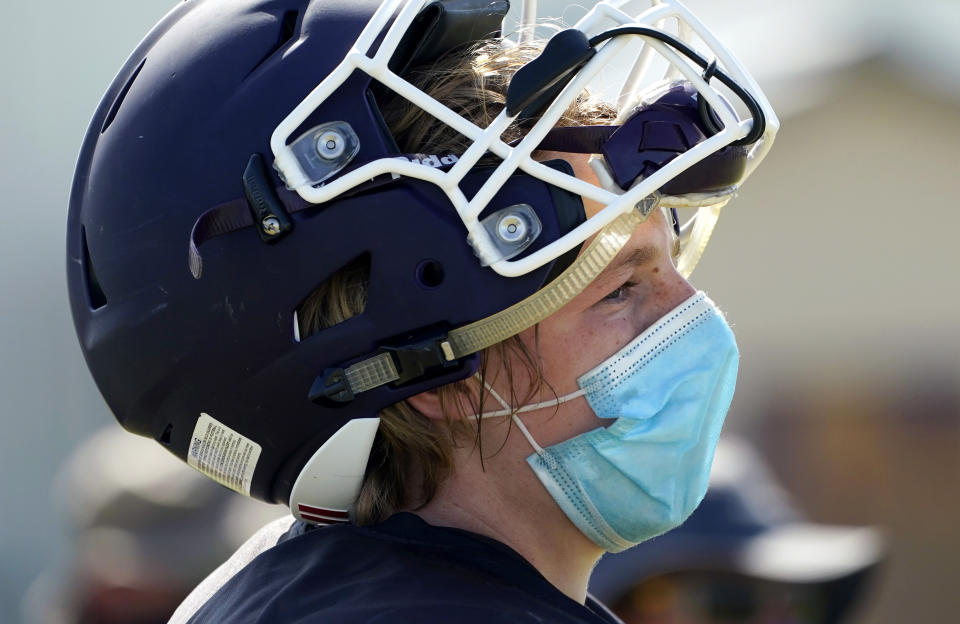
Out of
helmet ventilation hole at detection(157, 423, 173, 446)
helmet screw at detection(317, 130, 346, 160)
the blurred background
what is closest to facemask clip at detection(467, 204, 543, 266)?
helmet screw at detection(317, 130, 346, 160)

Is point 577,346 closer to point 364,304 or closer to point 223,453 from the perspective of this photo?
point 364,304

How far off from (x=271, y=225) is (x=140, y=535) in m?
3.17

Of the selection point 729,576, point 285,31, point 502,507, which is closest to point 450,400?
point 502,507

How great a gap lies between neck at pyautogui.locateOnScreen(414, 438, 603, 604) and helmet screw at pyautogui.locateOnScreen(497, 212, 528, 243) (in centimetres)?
39

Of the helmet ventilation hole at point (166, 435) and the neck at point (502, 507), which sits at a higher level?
the helmet ventilation hole at point (166, 435)

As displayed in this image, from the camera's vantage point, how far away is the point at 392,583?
5.13ft

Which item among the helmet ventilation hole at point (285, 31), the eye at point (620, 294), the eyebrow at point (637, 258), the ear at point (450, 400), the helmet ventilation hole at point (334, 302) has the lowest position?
the ear at point (450, 400)

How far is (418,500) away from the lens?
6.06ft

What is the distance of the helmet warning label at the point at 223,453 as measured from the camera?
5.94 ft

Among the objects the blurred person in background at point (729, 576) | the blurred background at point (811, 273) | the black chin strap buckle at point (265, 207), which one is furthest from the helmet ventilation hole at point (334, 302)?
the blurred background at point (811, 273)

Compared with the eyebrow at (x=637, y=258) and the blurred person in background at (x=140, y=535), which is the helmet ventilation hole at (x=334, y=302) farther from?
the blurred person in background at (x=140, y=535)

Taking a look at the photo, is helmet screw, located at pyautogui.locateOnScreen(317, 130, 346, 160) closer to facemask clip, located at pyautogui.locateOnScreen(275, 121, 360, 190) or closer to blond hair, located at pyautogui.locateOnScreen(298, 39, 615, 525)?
facemask clip, located at pyautogui.locateOnScreen(275, 121, 360, 190)

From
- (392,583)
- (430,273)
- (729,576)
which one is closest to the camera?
(392,583)

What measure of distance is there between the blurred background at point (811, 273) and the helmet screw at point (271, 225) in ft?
13.8
